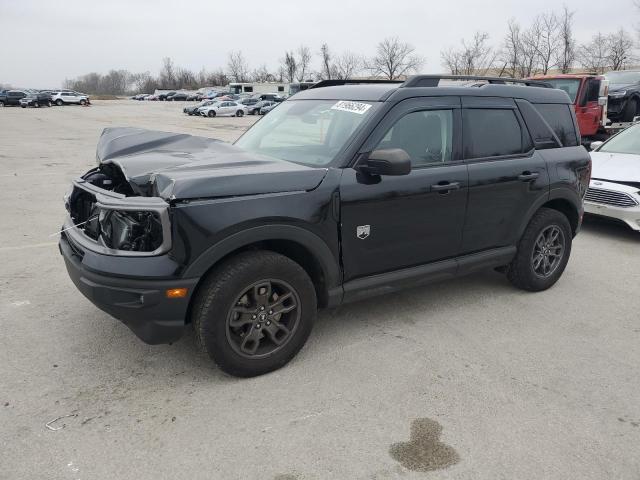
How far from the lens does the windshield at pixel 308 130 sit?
12.0 feet

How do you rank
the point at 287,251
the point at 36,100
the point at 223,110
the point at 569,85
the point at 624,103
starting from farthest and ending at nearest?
the point at 36,100 → the point at 223,110 → the point at 624,103 → the point at 569,85 → the point at 287,251

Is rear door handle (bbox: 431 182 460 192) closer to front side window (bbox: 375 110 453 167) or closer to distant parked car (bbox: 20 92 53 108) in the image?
front side window (bbox: 375 110 453 167)

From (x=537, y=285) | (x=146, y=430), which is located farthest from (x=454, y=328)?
(x=146, y=430)

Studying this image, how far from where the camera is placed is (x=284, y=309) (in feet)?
10.8

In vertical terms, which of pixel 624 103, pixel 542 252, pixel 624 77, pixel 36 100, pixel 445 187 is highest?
pixel 36 100

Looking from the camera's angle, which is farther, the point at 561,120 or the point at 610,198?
the point at 610,198

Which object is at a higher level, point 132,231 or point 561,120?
point 561,120

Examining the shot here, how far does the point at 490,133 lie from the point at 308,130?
1.50 metres

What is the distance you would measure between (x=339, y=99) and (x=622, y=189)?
4604mm

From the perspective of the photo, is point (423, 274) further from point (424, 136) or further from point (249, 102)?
point (249, 102)

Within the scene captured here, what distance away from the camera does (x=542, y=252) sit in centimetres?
481

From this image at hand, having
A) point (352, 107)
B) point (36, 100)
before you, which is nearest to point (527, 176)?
point (352, 107)

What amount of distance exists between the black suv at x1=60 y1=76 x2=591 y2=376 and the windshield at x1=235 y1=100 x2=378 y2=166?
18 millimetres

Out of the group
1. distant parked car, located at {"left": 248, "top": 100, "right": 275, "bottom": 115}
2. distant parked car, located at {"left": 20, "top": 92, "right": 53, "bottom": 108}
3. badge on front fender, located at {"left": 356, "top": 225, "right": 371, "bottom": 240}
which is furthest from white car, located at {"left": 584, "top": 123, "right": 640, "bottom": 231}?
distant parked car, located at {"left": 20, "top": 92, "right": 53, "bottom": 108}
